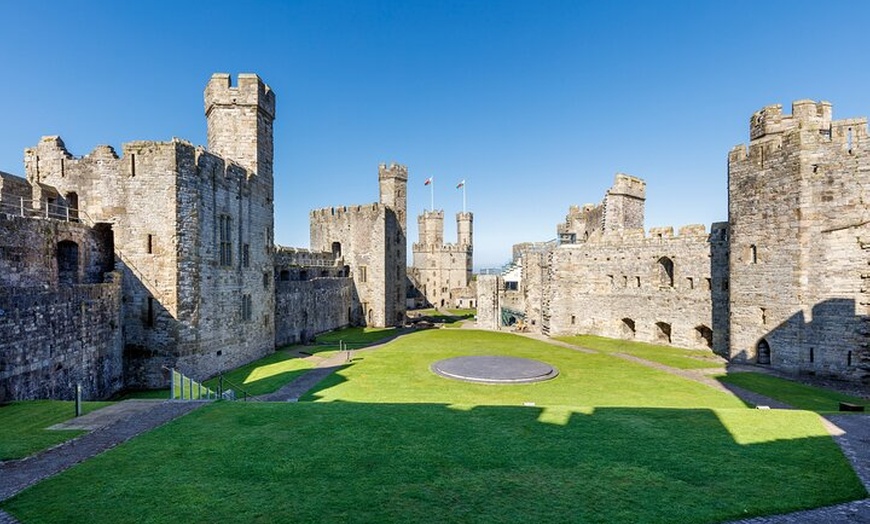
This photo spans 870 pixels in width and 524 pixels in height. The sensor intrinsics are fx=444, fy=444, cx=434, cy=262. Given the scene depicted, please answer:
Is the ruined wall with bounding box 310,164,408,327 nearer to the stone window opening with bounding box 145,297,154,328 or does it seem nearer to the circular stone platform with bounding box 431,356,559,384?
the circular stone platform with bounding box 431,356,559,384

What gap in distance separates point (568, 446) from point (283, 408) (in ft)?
23.9

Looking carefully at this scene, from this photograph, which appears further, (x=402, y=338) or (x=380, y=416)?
(x=402, y=338)

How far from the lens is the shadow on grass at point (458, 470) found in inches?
261

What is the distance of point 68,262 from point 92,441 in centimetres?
1333

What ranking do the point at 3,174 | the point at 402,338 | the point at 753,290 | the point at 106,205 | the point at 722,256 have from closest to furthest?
the point at 3,174 < the point at 106,205 < the point at 753,290 < the point at 722,256 < the point at 402,338

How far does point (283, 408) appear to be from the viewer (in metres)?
11.8

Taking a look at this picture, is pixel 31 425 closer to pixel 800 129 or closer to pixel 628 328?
pixel 800 129

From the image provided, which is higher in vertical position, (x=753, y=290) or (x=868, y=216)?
(x=868, y=216)

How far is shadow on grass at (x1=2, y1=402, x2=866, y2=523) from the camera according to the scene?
663cm

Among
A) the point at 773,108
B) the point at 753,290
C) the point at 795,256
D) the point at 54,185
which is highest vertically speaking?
the point at 773,108

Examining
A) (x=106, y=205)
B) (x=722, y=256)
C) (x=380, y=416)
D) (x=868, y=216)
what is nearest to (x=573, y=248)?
(x=722, y=256)

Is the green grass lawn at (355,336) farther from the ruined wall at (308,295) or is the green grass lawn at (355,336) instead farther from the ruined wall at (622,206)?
the ruined wall at (622,206)

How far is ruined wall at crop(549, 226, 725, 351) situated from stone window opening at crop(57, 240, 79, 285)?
98.7 ft

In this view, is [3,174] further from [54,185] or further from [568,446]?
[568,446]
